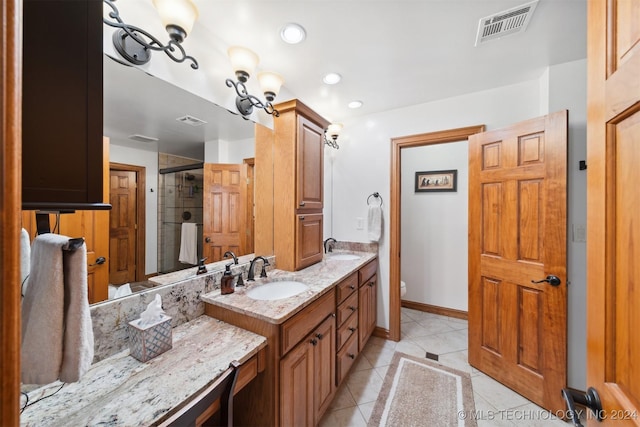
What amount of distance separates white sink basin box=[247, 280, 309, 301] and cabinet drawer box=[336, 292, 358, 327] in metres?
0.35

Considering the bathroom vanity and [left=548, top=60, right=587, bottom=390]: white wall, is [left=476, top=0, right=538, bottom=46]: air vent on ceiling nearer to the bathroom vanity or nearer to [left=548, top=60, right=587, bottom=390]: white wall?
[left=548, top=60, right=587, bottom=390]: white wall

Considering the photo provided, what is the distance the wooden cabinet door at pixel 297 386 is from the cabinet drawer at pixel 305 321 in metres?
0.05

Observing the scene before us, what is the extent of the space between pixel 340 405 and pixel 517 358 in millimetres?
1397

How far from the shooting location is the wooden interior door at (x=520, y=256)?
1.59 meters

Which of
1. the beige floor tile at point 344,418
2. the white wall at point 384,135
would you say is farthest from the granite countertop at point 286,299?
the beige floor tile at point 344,418

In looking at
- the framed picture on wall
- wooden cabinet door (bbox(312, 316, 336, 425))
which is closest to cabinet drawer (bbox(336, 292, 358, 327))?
wooden cabinet door (bbox(312, 316, 336, 425))

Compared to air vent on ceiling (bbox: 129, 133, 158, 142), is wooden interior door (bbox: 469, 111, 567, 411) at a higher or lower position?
lower

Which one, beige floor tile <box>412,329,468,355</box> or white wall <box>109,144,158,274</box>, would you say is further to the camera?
beige floor tile <box>412,329,468,355</box>

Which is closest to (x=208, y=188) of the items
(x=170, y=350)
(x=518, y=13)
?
(x=170, y=350)

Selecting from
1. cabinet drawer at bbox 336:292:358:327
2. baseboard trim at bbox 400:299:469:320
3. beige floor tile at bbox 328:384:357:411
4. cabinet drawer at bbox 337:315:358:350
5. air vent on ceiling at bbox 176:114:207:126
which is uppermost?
air vent on ceiling at bbox 176:114:207:126

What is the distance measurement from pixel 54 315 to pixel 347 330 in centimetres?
168

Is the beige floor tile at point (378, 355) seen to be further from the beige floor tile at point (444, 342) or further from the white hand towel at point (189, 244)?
the white hand towel at point (189, 244)

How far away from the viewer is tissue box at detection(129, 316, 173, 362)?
91 cm

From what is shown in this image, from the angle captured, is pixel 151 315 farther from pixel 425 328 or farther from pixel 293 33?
pixel 425 328
